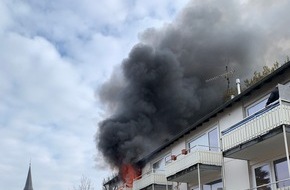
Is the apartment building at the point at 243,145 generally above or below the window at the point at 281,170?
above

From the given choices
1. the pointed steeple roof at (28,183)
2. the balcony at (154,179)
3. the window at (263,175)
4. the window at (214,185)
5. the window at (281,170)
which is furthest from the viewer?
the pointed steeple roof at (28,183)

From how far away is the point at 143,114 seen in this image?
31.7 meters

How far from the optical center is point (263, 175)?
15117mm

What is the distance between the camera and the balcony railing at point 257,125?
12.8 meters

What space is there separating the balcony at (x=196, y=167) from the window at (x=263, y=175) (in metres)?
2.40

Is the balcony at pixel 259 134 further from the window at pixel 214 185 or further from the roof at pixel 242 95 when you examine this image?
the window at pixel 214 185

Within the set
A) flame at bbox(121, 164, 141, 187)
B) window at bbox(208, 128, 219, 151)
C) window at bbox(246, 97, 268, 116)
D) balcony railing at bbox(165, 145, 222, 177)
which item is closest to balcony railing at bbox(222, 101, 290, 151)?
window at bbox(246, 97, 268, 116)

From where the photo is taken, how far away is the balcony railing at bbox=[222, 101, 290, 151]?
12.8 meters

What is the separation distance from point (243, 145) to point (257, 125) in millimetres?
1060

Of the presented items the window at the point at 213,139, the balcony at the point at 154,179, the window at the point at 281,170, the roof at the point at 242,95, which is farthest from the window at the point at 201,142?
the window at the point at 281,170

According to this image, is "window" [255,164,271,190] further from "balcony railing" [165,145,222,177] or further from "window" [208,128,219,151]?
"window" [208,128,219,151]

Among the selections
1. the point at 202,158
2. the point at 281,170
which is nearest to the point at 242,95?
the point at 202,158

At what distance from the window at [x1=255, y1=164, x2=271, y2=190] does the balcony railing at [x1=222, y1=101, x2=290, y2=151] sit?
4.97ft

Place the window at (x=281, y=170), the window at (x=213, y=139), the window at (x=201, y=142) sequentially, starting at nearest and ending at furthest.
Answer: the window at (x=281, y=170)
the window at (x=213, y=139)
the window at (x=201, y=142)
